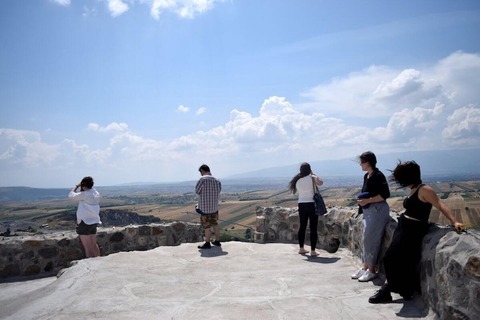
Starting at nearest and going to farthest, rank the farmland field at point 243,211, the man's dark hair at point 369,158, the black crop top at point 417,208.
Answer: the black crop top at point 417,208
the man's dark hair at point 369,158
the farmland field at point 243,211

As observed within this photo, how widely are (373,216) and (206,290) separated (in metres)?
2.73

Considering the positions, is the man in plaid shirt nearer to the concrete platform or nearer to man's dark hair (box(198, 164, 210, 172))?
man's dark hair (box(198, 164, 210, 172))

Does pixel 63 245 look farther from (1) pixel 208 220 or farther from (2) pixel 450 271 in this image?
(2) pixel 450 271

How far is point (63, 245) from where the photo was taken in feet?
25.0

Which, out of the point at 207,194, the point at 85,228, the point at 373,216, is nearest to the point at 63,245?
the point at 85,228

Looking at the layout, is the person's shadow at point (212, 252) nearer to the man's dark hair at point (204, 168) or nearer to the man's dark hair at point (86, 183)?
the man's dark hair at point (204, 168)

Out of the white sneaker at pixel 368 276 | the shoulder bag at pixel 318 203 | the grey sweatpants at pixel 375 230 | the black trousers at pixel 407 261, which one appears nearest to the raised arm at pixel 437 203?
the black trousers at pixel 407 261

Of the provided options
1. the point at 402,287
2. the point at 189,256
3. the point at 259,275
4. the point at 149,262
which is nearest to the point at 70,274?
the point at 149,262

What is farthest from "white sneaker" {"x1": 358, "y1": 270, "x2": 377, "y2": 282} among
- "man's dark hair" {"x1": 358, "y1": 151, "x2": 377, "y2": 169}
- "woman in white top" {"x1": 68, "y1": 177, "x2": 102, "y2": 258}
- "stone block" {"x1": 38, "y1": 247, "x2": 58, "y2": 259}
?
"stone block" {"x1": 38, "y1": 247, "x2": 58, "y2": 259}

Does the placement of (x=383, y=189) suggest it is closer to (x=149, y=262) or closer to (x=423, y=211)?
(x=423, y=211)

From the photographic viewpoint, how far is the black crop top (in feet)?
13.4

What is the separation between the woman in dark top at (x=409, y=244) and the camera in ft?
13.5

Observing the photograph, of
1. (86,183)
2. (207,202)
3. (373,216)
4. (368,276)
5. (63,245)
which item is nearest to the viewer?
(368,276)

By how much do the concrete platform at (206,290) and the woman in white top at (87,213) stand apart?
0.74 metres
